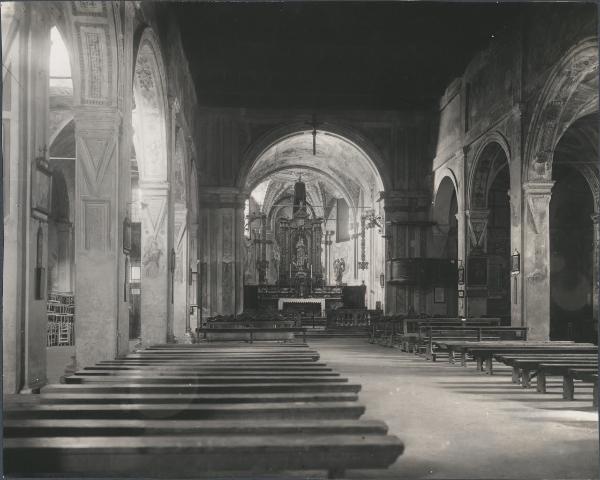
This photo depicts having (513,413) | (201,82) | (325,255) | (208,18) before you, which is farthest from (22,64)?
(325,255)

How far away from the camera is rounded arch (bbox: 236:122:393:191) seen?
22234 millimetres

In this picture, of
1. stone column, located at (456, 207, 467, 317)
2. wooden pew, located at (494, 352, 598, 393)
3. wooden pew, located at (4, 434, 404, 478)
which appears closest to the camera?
wooden pew, located at (4, 434, 404, 478)

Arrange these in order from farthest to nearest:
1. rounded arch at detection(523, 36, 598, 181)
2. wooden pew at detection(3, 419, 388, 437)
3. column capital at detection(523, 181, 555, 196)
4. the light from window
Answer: column capital at detection(523, 181, 555, 196)
the light from window
rounded arch at detection(523, 36, 598, 181)
wooden pew at detection(3, 419, 388, 437)

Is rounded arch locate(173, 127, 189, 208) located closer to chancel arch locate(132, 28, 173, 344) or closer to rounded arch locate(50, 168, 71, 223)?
chancel arch locate(132, 28, 173, 344)

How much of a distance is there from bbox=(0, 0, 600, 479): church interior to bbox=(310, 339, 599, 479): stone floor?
4cm

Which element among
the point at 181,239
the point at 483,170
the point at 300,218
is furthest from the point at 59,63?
the point at 300,218

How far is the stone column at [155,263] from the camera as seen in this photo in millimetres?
12562

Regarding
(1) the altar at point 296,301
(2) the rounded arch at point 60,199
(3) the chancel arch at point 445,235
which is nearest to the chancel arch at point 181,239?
(2) the rounded arch at point 60,199

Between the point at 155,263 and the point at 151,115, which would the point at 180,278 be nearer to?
the point at 155,263

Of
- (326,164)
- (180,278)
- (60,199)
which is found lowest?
(180,278)

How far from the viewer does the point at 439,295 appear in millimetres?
21797

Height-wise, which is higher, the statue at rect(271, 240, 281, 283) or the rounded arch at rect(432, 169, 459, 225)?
the rounded arch at rect(432, 169, 459, 225)

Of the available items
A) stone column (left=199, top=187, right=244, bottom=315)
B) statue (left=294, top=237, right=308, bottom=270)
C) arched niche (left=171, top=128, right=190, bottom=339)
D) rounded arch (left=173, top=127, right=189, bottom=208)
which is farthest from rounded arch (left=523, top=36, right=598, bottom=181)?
statue (left=294, top=237, right=308, bottom=270)

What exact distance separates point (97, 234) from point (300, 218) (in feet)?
86.8
